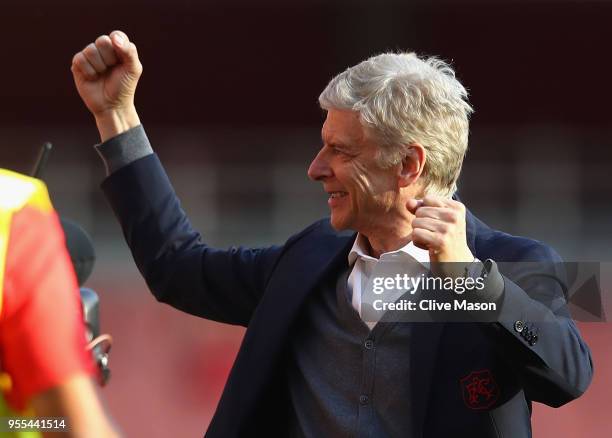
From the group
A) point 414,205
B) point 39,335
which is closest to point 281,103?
point 414,205

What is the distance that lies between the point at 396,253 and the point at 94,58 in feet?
2.18

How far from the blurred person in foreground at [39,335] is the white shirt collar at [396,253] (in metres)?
1.09

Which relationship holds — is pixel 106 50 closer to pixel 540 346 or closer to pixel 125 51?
pixel 125 51

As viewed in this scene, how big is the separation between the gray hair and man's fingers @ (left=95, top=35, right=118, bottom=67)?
401 millimetres

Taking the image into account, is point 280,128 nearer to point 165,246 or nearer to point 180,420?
point 180,420

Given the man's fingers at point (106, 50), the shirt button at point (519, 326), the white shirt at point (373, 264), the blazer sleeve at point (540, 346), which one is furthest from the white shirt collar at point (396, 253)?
the man's fingers at point (106, 50)

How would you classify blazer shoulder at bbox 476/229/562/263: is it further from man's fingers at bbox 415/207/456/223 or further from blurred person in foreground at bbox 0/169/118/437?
blurred person in foreground at bbox 0/169/118/437

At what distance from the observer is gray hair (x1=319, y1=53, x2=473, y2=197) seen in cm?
232

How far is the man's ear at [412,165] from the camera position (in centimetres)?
234

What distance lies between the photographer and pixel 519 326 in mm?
1975

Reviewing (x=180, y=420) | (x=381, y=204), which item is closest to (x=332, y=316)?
(x=381, y=204)

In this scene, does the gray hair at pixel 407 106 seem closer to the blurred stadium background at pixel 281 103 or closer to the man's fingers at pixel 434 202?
the man's fingers at pixel 434 202

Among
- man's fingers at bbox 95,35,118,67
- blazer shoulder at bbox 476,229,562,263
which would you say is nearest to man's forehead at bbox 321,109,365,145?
blazer shoulder at bbox 476,229,562,263

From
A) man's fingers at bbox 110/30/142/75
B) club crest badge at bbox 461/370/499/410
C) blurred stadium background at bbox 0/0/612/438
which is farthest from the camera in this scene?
blurred stadium background at bbox 0/0/612/438
